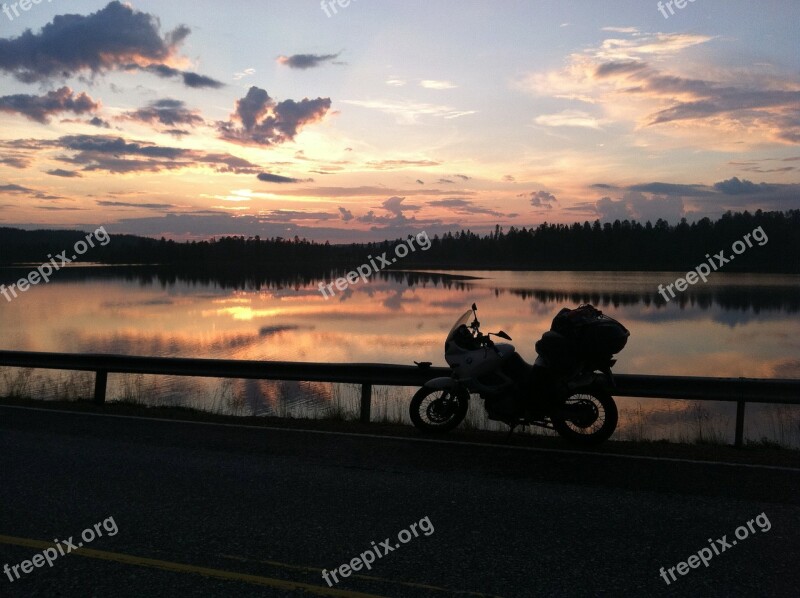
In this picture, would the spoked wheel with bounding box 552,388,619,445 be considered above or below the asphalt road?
above

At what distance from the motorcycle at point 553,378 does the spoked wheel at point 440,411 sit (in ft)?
0.04

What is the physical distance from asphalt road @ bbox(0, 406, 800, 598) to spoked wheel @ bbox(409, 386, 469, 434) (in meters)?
0.55

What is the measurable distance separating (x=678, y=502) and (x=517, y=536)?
1.85m

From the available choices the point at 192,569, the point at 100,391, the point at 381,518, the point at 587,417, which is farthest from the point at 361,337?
the point at 192,569

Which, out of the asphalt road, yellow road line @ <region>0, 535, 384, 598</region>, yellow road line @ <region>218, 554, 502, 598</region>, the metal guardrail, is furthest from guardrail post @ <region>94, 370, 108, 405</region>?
yellow road line @ <region>218, 554, 502, 598</region>

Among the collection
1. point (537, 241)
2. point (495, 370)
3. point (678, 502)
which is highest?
point (537, 241)

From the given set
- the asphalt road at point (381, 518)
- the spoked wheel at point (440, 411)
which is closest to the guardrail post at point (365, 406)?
the spoked wheel at point (440, 411)

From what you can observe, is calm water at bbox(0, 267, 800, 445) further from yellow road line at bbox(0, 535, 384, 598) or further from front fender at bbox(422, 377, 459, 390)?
yellow road line at bbox(0, 535, 384, 598)

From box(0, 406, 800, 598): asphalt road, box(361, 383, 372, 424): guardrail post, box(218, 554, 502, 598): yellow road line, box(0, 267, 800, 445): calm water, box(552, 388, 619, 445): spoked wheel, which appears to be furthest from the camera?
box(0, 267, 800, 445): calm water

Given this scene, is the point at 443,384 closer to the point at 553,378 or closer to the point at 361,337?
the point at 553,378

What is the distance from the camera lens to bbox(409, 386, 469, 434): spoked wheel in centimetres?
880

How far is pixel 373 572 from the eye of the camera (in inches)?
181

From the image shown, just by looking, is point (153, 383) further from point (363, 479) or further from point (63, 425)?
point (363, 479)

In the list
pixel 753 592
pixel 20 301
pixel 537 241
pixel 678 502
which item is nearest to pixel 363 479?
pixel 678 502
